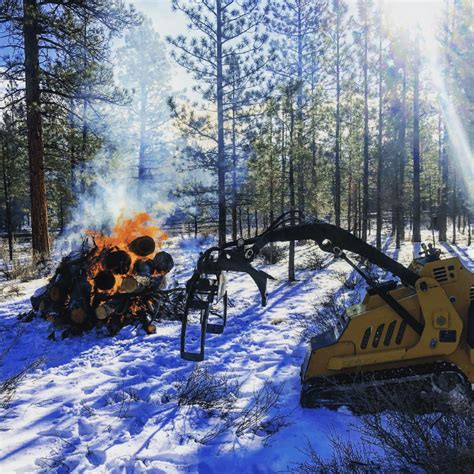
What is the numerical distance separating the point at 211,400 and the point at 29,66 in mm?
11718

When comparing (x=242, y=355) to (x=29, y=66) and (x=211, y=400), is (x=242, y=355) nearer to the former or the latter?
(x=211, y=400)

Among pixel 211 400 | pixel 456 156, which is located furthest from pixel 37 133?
pixel 456 156

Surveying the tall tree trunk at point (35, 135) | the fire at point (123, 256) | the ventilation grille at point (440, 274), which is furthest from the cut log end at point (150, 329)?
the tall tree trunk at point (35, 135)

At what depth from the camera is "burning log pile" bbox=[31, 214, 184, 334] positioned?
6.91 m

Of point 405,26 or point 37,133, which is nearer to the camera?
point 37,133

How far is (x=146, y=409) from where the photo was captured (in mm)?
→ 4105

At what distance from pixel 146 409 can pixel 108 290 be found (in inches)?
141

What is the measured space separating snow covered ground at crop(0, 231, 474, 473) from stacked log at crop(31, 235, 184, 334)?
0.31 meters

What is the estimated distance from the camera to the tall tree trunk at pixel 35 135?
11.4 metres

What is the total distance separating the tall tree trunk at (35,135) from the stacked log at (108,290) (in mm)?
5378

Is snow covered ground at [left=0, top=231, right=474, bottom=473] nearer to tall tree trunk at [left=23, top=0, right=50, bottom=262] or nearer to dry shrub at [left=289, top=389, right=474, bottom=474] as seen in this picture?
dry shrub at [left=289, top=389, right=474, bottom=474]

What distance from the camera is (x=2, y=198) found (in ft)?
104

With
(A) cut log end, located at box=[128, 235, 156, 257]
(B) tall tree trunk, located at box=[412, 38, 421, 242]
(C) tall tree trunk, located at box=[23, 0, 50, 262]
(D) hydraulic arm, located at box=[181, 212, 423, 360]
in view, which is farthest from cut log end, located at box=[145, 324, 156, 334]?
(B) tall tree trunk, located at box=[412, 38, 421, 242]

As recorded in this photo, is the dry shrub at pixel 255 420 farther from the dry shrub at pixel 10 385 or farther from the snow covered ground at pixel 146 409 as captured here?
the dry shrub at pixel 10 385
